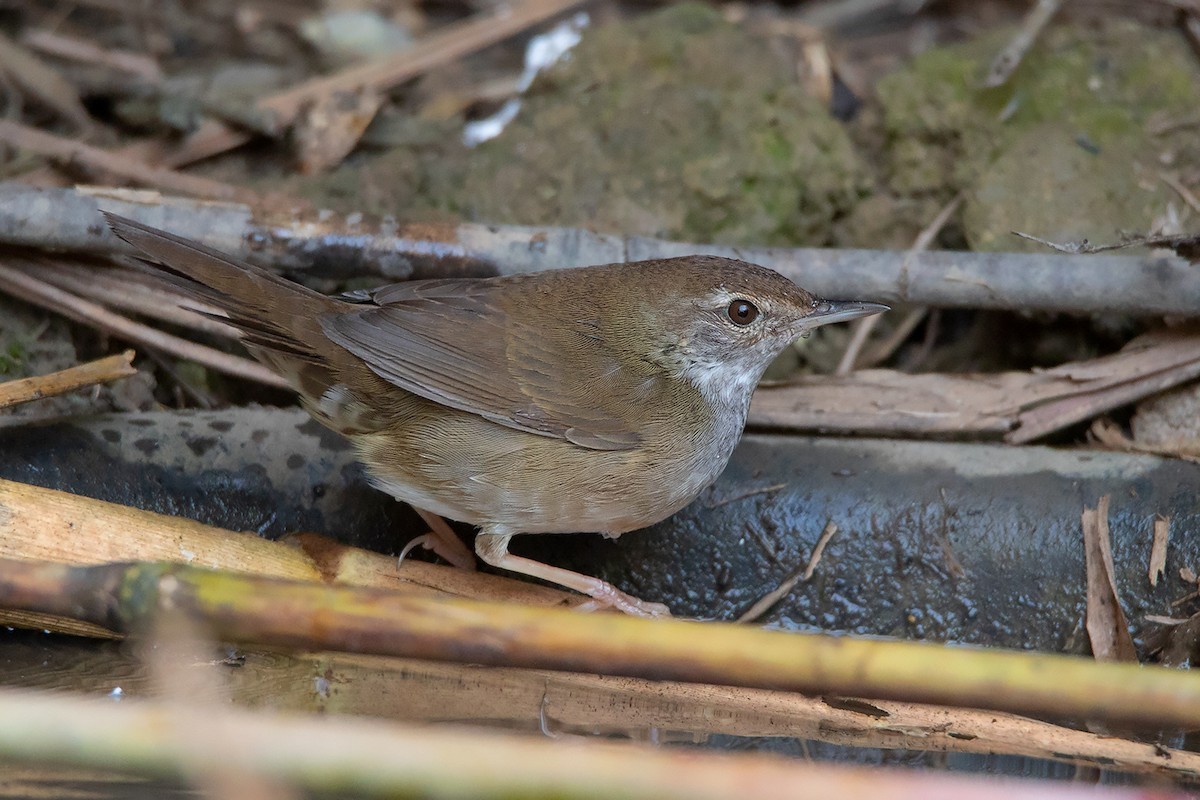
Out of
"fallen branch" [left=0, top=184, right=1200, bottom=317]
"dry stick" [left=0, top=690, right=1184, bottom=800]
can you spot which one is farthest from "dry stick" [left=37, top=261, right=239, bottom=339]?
"dry stick" [left=0, top=690, right=1184, bottom=800]

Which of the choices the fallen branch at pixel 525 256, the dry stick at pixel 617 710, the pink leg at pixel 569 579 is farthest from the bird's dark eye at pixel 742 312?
the dry stick at pixel 617 710

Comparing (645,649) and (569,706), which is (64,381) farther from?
(645,649)

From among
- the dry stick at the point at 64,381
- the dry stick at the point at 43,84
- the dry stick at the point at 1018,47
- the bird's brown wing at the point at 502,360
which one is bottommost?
the dry stick at the point at 64,381

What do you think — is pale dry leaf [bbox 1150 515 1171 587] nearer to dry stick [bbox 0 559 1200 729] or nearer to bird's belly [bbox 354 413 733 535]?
bird's belly [bbox 354 413 733 535]

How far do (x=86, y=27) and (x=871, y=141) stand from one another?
4387 millimetres

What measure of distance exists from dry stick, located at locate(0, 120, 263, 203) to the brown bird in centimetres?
155

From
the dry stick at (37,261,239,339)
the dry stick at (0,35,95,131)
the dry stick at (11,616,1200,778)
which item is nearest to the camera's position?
the dry stick at (11,616,1200,778)

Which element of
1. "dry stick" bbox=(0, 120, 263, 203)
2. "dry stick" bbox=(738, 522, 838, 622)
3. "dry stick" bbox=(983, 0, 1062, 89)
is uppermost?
"dry stick" bbox=(983, 0, 1062, 89)

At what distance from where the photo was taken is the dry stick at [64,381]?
3.86 metres

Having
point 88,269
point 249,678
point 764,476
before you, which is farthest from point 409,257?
point 249,678

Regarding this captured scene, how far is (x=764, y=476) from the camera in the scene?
4371 millimetres

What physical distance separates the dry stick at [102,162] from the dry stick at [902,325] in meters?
2.78

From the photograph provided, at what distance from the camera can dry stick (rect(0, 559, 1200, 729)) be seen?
2023mm

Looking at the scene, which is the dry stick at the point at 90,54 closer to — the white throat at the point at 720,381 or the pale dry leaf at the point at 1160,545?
the white throat at the point at 720,381
